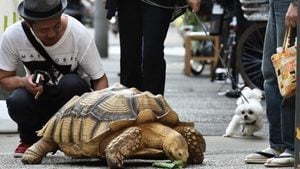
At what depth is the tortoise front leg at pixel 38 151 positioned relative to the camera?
5.39 metres

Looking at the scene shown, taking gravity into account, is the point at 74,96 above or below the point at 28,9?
below

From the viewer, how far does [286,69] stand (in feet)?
16.4

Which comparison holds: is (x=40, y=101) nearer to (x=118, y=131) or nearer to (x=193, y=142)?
(x=118, y=131)

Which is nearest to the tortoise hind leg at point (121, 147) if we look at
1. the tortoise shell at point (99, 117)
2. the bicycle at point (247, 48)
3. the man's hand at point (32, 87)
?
the tortoise shell at point (99, 117)

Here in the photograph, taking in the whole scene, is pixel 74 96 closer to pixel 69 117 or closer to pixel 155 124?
pixel 69 117

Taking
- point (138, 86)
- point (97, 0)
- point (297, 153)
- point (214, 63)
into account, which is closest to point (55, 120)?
point (138, 86)

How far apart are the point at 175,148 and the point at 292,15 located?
3.51ft

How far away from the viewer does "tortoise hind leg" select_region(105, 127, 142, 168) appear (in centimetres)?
494

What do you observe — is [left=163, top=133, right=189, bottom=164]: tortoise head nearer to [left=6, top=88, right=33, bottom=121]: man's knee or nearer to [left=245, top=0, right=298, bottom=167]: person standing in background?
[left=245, top=0, right=298, bottom=167]: person standing in background

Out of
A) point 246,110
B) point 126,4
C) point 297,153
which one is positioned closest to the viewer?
point 297,153

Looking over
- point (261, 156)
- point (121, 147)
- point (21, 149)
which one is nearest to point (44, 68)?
point (21, 149)

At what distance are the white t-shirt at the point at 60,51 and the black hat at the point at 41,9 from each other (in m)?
0.21

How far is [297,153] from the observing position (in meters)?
4.85

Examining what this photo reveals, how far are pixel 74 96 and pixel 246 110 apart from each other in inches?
92.7
